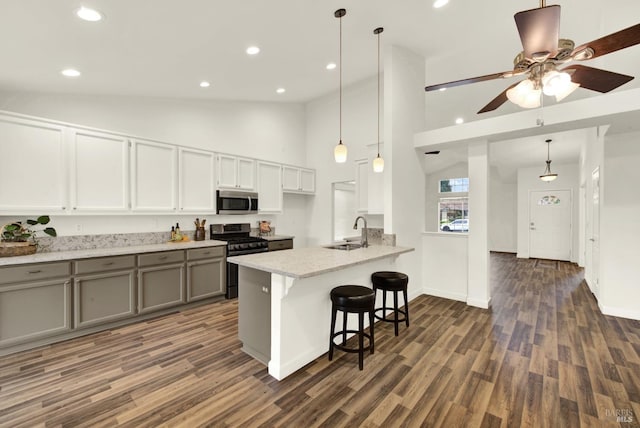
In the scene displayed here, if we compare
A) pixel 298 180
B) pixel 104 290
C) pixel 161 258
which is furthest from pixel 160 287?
pixel 298 180

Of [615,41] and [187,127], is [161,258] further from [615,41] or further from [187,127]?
[615,41]

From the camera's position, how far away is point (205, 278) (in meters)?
4.07

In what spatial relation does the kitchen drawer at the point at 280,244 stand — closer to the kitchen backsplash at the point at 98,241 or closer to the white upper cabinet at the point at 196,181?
the white upper cabinet at the point at 196,181

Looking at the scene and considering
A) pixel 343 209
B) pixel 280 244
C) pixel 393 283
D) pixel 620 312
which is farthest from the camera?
pixel 343 209

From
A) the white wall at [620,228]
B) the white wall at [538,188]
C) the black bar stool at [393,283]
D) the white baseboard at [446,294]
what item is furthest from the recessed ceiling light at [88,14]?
the white wall at [538,188]

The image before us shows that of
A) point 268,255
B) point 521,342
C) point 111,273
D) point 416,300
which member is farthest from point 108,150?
point 521,342

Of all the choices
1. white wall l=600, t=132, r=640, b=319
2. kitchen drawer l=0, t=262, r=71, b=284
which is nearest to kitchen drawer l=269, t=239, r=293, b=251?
kitchen drawer l=0, t=262, r=71, b=284

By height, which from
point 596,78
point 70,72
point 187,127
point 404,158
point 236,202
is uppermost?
point 70,72

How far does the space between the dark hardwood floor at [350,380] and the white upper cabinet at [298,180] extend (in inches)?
117

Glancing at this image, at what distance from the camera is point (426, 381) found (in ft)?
7.57

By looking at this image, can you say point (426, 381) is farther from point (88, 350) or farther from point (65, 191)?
point (65, 191)

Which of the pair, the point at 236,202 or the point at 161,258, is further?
the point at 236,202

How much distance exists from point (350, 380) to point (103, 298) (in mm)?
2817

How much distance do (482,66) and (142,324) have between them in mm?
6084
